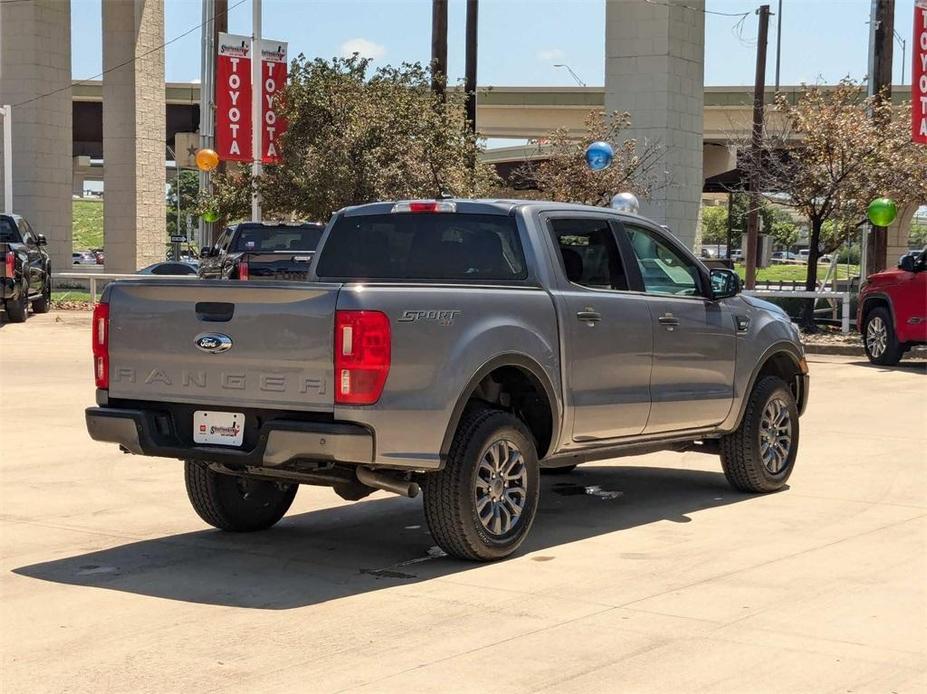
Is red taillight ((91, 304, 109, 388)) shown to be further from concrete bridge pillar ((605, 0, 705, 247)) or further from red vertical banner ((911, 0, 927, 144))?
concrete bridge pillar ((605, 0, 705, 247))

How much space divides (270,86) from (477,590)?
85.1 ft

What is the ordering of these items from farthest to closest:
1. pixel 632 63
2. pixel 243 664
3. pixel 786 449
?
pixel 632 63
pixel 786 449
pixel 243 664

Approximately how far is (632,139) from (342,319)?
72.2 feet

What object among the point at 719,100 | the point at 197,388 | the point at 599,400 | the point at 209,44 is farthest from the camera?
the point at 719,100

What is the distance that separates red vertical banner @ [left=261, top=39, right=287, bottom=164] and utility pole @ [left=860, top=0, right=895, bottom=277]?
43.2 feet

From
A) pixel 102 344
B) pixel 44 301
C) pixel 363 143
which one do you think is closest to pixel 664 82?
pixel 363 143

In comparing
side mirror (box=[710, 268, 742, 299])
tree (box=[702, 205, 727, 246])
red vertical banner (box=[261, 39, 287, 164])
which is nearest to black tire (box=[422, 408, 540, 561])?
side mirror (box=[710, 268, 742, 299])

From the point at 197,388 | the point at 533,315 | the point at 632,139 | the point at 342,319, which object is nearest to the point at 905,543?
the point at 533,315

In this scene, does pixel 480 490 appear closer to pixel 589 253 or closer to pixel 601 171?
pixel 589 253

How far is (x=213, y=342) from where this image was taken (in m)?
7.01

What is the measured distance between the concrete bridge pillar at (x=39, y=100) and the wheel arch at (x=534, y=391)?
3747 cm

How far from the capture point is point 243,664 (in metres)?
5.47

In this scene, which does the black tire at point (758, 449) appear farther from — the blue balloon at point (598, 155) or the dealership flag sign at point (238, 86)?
the dealership flag sign at point (238, 86)

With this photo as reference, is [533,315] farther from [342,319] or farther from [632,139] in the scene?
[632,139]
